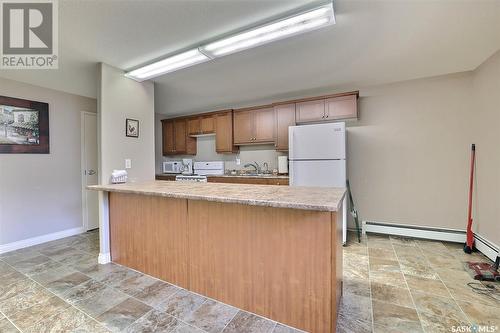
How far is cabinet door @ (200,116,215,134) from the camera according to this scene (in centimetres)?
471

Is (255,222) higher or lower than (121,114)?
lower

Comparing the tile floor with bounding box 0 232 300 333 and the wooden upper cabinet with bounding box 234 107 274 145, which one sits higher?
the wooden upper cabinet with bounding box 234 107 274 145

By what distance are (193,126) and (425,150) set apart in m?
4.29

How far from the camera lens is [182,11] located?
5.86 feet

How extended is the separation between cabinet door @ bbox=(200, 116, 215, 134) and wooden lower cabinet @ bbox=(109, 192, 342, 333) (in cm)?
261

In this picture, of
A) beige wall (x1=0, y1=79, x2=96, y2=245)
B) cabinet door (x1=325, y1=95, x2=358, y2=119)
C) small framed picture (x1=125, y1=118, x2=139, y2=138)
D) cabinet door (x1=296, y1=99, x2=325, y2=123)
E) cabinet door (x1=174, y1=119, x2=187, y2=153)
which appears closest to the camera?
small framed picture (x1=125, y1=118, x2=139, y2=138)

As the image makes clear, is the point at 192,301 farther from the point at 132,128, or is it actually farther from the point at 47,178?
the point at 47,178

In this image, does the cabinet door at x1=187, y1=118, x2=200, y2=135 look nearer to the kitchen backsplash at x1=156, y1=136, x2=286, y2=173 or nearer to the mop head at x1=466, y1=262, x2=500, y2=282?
the kitchen backsplash at x1=156, y1=136, x2=286, y2=173

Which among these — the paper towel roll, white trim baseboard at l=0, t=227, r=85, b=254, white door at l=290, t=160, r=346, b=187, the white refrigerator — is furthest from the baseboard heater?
white trim baseboard at l=0, t=227, r=85, b=254

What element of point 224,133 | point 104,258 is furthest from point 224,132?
point 104,258

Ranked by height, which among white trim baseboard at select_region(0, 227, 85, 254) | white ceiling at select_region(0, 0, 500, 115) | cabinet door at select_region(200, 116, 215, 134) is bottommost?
white trim baseboard at select_region(0, 227, 85, 254)

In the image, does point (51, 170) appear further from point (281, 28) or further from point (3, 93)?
point (281, 28)

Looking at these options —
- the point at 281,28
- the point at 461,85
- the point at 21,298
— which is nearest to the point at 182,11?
the point at 281,28

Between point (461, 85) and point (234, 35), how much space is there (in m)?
3.33
